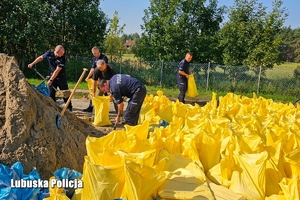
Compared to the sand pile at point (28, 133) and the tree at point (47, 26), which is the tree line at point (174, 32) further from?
the sand pile at point (28, 133)

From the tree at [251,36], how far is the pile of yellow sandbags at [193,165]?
505 inches

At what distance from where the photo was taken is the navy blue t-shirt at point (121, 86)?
4.86 m

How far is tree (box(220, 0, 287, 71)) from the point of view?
52.6 ft

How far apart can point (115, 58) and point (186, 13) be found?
4714 mm

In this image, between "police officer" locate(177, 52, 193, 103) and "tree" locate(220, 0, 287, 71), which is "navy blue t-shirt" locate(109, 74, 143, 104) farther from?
"tree" locate(220, 0, 287, 71)

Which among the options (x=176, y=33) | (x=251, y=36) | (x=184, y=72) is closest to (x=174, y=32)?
(x=176, y=33)

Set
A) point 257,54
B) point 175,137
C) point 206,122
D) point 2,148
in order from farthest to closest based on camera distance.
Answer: point 257,54
point 206,122
point 175,137
point 2,148

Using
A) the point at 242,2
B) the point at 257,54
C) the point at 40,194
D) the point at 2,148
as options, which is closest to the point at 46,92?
the point at 2,148

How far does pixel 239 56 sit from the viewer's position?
1708cm

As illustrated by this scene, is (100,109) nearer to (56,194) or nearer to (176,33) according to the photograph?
(56,194)

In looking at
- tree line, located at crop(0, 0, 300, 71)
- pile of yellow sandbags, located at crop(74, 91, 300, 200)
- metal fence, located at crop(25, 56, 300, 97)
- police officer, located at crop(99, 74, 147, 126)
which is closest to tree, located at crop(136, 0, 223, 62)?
tree line, located at crop(0, 0, 300, 71)

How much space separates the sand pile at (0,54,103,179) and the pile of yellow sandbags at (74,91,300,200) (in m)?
0.66

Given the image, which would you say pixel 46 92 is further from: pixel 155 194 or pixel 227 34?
pixel 227 34

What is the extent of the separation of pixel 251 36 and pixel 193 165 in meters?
15.1
